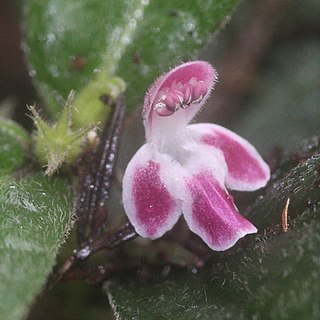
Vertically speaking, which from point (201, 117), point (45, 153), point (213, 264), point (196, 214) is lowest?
point (201, 117)

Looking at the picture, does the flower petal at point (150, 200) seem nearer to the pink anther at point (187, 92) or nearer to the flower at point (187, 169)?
the flower at point (187, 169)

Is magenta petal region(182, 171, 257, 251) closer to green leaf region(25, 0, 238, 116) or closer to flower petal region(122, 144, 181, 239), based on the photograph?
flower petal region(122, 144, 181, 239)

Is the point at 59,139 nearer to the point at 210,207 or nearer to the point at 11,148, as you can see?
the point at 11,148

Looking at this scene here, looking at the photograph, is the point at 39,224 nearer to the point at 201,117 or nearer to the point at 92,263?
the point at 92,263

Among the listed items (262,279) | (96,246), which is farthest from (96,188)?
(262,279)

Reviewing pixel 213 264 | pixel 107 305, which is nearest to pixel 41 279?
pixel 213 264

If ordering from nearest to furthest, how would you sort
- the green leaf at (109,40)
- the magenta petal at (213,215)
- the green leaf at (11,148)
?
the magenta petal at (213,215)
the green leaf at (11,148)
the green leaf at (109,40)

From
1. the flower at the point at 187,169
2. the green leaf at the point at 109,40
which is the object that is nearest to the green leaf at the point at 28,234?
the flower at the point at 187,169
